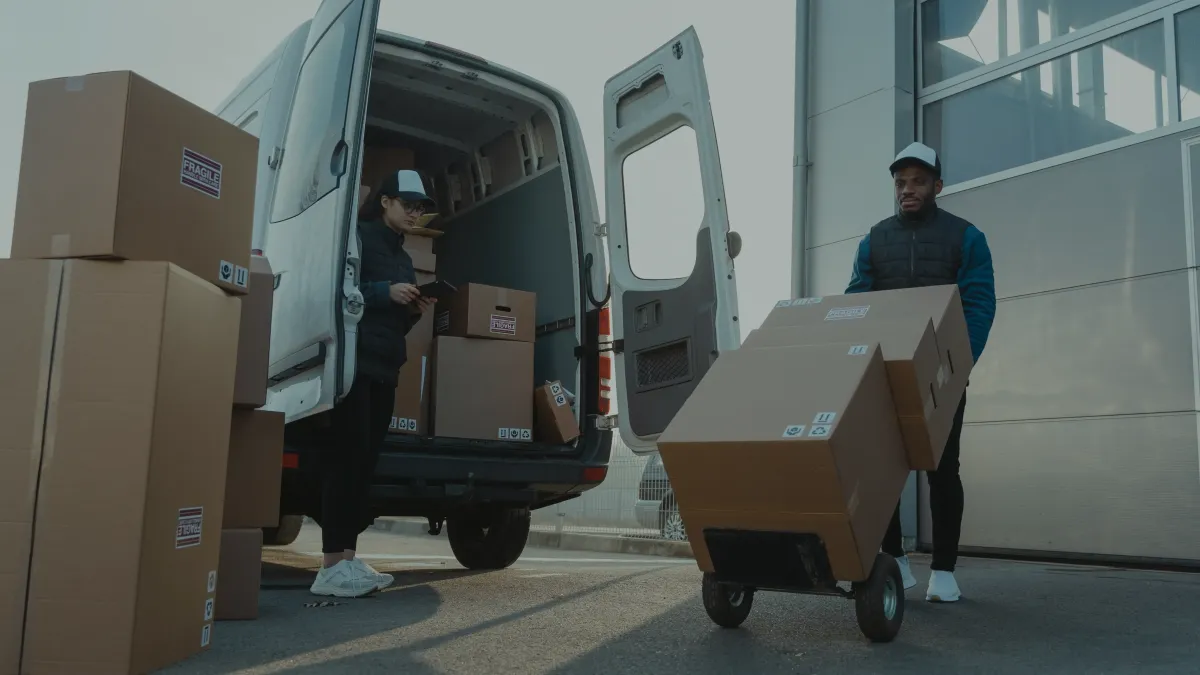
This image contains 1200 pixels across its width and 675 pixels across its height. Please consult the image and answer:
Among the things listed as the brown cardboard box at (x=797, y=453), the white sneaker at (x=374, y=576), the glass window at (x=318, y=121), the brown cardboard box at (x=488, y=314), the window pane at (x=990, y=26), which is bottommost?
the white sneaker at (x=374, y=576)

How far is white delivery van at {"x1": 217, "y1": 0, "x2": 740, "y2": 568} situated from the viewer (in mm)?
3998

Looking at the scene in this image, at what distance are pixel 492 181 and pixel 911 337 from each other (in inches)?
132

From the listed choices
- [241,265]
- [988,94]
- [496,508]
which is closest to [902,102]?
[988,94]

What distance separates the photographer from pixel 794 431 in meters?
2.59

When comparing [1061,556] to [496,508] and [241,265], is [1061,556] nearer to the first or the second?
[496,508]

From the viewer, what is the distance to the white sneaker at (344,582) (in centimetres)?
385

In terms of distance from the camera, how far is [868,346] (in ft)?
9.22

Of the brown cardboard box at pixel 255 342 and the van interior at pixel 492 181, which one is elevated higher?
the van interior at pixel 492 181

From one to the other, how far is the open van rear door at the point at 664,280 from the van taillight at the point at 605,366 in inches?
11.0

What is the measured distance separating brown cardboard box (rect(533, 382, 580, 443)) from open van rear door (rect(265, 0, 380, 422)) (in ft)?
4.20

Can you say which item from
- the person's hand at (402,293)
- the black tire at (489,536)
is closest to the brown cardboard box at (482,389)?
the black tire at (489,536)

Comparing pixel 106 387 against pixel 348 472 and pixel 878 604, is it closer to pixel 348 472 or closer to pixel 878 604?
pixel 348 472

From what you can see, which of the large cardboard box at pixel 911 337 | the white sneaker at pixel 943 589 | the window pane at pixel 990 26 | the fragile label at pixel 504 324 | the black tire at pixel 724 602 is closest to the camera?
the large cardboard box at pixel 911 337

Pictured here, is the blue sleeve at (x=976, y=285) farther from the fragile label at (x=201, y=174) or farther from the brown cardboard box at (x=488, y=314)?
the fragile label at (x=201, y=174)
